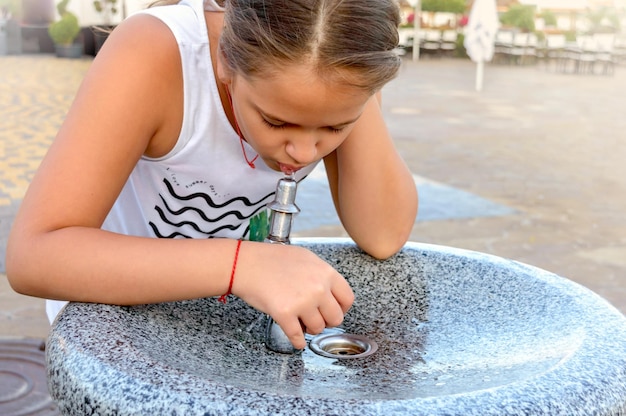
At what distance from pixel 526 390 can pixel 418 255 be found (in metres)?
0.60

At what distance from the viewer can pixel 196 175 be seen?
128cm

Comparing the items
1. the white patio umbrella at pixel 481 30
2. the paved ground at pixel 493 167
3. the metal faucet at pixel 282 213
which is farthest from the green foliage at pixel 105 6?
the metal faucet at pixel 282 213

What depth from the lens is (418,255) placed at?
4.54 ft

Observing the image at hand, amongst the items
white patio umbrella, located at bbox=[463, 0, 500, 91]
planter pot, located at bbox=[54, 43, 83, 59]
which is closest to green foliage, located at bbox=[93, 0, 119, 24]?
planter pot, located at bbox=[54, 43, 83, 59]

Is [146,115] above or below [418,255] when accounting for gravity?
above

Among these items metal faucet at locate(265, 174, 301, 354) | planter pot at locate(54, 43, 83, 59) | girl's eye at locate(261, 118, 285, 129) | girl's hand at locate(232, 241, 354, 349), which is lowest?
planter pot at locate(54, 43, 83, 59)

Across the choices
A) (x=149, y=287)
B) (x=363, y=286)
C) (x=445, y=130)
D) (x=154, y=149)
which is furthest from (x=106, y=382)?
(x=445, y=130)

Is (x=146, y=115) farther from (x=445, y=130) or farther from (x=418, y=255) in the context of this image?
(x=445, y=130)

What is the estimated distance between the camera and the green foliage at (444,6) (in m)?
23.5

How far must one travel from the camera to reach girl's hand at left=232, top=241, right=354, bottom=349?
948 millimetres

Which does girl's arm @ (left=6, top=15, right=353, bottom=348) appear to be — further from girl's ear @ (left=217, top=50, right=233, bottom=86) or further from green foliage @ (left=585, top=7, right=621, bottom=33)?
green foliage @ (left=585, top=7, right=621, bottom=33)

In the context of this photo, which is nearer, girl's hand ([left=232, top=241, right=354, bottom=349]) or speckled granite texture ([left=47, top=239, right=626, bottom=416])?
speckled granite texture ([left=47, top=239, right=626, bottom=416])

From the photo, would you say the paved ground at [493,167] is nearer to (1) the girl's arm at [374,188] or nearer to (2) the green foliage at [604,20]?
(1) the girl's arm at [374,188]

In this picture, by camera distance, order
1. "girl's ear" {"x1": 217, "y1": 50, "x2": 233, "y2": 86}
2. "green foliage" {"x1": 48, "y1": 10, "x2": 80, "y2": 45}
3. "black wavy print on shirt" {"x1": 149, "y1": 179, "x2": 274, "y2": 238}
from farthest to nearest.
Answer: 1. "green foliage" {"x1": 48, "y1": 10, "x2": 80, "y2": 45}
2. "black wavy print on shirt" {"x1": 149, "y1": 179, "x2": 274, "y2": 238}
3. "girl's ear" {"x1": 217, "y1": 50, "x2": 233, "y2": 86}
